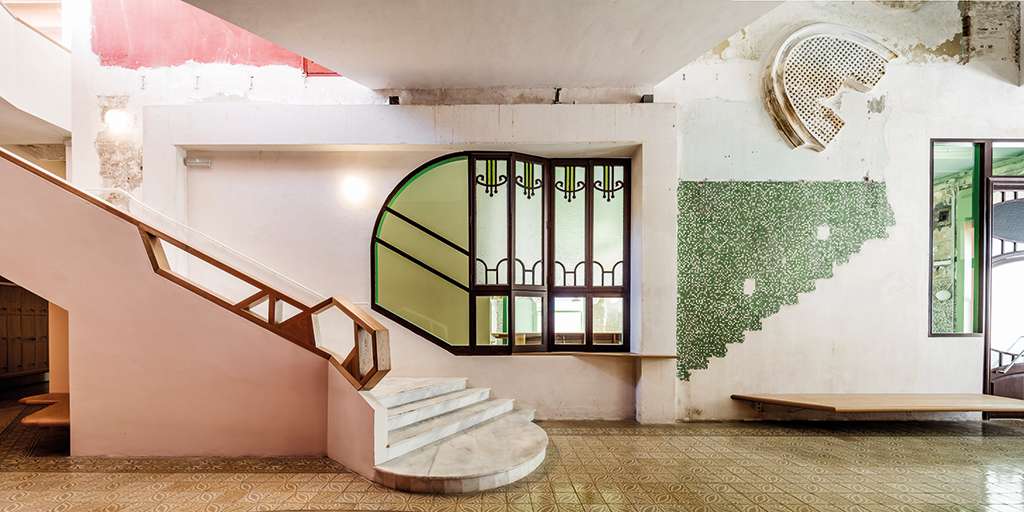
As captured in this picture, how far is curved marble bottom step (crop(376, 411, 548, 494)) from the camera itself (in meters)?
3.15

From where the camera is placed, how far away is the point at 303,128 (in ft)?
16.1

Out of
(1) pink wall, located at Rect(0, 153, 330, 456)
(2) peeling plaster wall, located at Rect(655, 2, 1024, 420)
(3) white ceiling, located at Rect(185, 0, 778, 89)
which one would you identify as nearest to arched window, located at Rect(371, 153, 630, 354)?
(3) white ceiling, located at Rect(185, 0, 778, 89)

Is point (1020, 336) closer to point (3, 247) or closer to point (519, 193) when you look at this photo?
point (519, 193)

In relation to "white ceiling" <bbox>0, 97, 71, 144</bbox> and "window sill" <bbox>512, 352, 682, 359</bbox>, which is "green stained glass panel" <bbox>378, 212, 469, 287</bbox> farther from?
"white ceiling" <bbox>0, 97, 71, 144</bbox>

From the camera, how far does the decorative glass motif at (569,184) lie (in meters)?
5.40

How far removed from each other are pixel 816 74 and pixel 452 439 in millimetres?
5632

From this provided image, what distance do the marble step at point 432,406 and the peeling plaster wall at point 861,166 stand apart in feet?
7.84

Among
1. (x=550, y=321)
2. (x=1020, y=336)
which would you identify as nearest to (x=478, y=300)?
(x=550, y=321)

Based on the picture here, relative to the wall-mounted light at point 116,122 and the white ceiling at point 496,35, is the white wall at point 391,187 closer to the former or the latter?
the white ceiling at point 496,35

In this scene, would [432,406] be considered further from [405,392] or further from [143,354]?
[143,354]

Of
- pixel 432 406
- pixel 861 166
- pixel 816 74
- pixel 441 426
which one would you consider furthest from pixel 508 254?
pixel 861 166

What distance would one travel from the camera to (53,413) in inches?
151

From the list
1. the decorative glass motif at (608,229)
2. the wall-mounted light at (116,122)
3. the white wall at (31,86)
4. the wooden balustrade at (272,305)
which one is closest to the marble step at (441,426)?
the wooden balustrade at (272,305)

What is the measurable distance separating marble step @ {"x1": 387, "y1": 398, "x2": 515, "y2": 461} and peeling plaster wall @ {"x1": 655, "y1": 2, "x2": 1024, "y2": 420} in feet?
7.18
